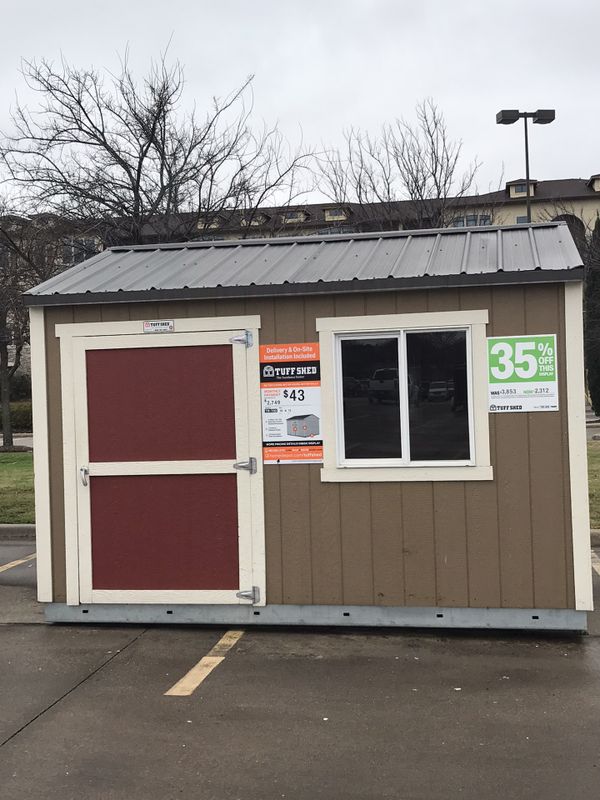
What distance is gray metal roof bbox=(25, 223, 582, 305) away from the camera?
6.07 m

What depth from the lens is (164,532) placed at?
644cm

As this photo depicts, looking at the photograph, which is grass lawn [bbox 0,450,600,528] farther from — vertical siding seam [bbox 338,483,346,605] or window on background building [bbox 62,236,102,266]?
vertical siding seam [bbox 338,483,346,605]

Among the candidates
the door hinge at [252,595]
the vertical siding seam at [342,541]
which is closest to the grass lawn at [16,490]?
the door hinge at [252,595]

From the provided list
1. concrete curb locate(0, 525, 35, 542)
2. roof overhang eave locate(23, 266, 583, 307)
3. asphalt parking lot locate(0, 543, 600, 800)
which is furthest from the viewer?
concrete curb locate(0, 525, 35, 542)

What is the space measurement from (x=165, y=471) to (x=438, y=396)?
212cm

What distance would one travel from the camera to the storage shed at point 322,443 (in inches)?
236

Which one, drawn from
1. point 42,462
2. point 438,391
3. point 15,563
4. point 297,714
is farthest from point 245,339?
point 15,563

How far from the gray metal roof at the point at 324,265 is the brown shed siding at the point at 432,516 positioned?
0.44 ft

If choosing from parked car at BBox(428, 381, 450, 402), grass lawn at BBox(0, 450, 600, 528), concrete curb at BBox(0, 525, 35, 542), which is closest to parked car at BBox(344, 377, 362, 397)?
parked car at BBox(428, 381, 450, 402)

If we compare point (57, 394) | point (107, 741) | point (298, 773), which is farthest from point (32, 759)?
point (57, 394)

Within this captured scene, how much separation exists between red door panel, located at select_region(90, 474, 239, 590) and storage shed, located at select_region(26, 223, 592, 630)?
2 centimetres

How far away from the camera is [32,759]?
4172 mm

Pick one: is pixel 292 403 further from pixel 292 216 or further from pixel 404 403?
pixel 292 216

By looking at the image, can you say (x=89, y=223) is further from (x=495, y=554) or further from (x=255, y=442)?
(x=495, y=554)
